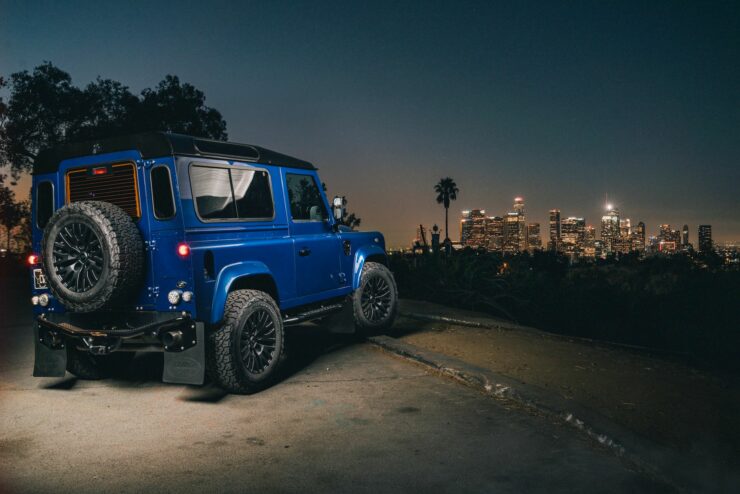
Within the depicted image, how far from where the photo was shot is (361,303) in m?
8.44

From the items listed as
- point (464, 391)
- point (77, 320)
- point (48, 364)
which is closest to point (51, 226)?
point (77, 320)

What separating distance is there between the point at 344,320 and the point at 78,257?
377cm

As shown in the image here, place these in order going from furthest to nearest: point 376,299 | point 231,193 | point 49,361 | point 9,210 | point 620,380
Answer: point 9,210
point 376,299
point 620,380
point 231,193
point 49,361

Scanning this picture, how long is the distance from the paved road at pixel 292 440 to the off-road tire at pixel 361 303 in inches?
63.6

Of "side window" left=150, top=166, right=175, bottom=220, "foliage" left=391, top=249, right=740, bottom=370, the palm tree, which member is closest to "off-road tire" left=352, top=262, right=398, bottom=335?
"side window" left=150, top=166, right=175, bottom=220

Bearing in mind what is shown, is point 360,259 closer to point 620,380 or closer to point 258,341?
point 258,341

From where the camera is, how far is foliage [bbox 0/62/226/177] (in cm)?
2786

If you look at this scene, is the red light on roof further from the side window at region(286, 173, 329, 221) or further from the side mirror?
the side mirror

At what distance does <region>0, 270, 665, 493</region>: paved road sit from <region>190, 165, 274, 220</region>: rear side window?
1.80m

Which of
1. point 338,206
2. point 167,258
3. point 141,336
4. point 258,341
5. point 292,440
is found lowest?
point 292,440

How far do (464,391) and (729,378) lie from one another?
363 centimetres

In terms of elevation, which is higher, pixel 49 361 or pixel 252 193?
pixel 252 193

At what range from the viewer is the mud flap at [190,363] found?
5.36 meters

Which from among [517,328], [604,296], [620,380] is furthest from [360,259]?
[604,296]
